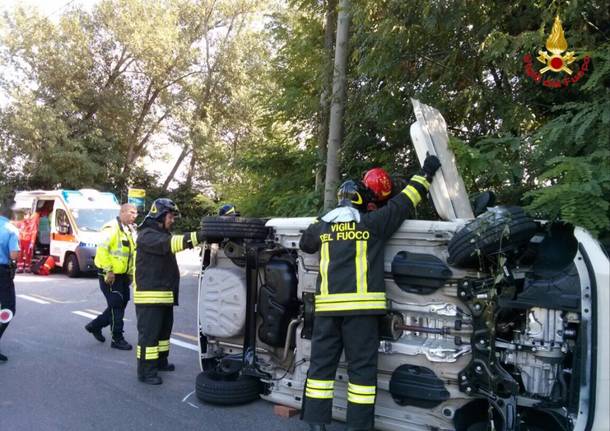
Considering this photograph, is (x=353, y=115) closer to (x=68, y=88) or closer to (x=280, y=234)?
(x=280, y=234)

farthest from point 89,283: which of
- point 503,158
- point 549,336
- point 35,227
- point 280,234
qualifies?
point 549,336

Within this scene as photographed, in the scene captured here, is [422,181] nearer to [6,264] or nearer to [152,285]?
[152,285]

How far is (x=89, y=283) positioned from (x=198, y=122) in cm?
1688

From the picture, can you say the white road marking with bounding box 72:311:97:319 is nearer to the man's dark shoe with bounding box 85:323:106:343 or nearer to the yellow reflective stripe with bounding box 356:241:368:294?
the man's dark shoe with bounding box 85:323:106:343

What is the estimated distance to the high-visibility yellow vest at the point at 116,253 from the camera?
6.79 meters

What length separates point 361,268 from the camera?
3.68 metres

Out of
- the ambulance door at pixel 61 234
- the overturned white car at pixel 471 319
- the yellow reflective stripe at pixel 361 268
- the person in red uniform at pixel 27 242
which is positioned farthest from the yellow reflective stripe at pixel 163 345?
the person in red uniform at pixel 27 242

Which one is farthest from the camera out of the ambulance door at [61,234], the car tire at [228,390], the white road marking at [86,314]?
A: the ambulance door at [61,234]

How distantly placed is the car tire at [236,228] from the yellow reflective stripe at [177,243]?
20.4 inches

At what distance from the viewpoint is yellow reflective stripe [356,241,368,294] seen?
365 cm

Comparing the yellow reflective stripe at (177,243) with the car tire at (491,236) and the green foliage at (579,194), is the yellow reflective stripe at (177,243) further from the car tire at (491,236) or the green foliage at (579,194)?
the green foliage at (579,194)

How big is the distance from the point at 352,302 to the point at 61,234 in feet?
42.3

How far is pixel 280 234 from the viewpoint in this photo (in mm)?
4391

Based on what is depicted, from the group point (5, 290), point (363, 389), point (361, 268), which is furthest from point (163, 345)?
point (361, 268)
